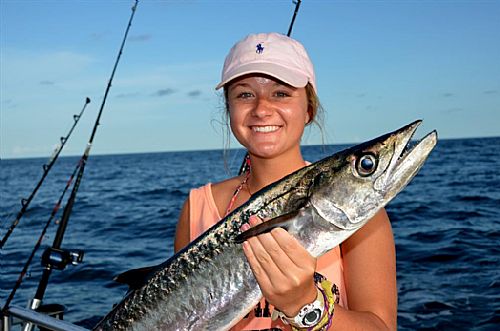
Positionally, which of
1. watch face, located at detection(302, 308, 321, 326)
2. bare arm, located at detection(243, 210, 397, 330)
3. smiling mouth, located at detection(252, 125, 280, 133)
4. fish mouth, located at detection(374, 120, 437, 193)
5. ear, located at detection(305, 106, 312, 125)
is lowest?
watch face, located at detection(302, 308, 321, 326)

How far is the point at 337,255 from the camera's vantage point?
292 cm

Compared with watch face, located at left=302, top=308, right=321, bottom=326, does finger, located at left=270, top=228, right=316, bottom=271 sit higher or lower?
higher

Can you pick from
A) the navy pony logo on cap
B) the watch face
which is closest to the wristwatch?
the watch face

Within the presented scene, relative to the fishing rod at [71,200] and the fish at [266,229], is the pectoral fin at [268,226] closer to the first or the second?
the fish at [266,229]

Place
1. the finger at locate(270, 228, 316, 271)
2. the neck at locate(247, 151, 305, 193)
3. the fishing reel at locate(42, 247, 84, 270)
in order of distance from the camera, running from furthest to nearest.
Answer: the fishing reel at locate(42, 247, 84, 270) < the neck at locate(247, 151, 305, 193) < the finger at locate(270, 228, 316, 271)

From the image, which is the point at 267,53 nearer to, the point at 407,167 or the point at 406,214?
the point at 407,167

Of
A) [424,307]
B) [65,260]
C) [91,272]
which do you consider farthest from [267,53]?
[91,272]

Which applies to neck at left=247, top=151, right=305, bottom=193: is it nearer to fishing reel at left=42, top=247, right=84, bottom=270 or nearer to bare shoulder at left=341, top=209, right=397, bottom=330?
bare shoulder at left=341, top=209, right=397, bottom=330

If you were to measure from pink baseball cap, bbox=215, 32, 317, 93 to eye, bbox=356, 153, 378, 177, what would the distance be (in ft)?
2.07

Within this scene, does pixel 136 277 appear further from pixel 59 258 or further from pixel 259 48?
pixel 59 258

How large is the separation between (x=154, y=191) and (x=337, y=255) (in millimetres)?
37331

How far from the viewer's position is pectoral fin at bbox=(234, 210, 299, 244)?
2387 mm

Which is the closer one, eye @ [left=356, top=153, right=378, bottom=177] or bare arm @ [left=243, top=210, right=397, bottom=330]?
bare arm @ [left=243, top=210, right=397, bottom=330]

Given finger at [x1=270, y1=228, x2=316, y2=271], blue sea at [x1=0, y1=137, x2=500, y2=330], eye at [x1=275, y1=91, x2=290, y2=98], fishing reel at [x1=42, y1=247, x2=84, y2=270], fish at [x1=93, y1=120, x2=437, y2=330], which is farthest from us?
blue sea at [x1=0, y1=137, x2=500, y2=330]
